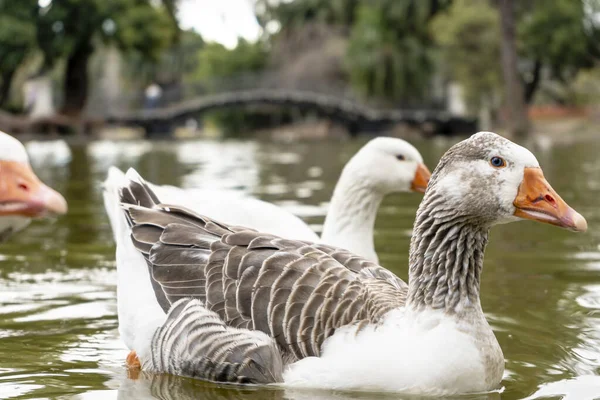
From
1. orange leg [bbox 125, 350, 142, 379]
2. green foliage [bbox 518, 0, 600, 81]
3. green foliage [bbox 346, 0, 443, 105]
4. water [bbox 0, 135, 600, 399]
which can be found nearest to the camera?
water [bbox 0, 135, 600, 399]

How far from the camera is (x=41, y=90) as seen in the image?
2060 inches

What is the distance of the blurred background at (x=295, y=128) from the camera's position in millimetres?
5371

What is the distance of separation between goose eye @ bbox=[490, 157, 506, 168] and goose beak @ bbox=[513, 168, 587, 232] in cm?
12

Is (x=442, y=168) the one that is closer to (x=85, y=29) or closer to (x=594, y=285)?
(x=594, y=285)

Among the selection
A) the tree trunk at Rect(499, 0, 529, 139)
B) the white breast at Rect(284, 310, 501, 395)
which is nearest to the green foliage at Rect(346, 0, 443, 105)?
the tree trunk at Rect(499, 0, 529, 139)

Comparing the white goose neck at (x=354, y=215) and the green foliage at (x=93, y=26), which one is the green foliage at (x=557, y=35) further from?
the white goose neck at (x=354, y=215)

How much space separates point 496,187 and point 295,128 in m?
65.5

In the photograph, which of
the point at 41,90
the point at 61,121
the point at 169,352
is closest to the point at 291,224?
the point at 169,352

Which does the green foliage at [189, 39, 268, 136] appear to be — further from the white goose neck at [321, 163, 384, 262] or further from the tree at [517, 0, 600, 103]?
the white goose neck at [321, 163, 384, 262]

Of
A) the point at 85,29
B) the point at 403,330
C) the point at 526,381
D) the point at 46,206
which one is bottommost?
the point at 526,381

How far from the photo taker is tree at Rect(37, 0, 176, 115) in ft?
141

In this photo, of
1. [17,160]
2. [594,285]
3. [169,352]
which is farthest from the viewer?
[594,285]

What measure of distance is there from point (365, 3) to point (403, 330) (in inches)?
2244

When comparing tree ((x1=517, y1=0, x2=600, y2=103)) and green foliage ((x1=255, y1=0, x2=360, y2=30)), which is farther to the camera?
green foliage ((x1=255, y1=0, x2=360, y2=30))
